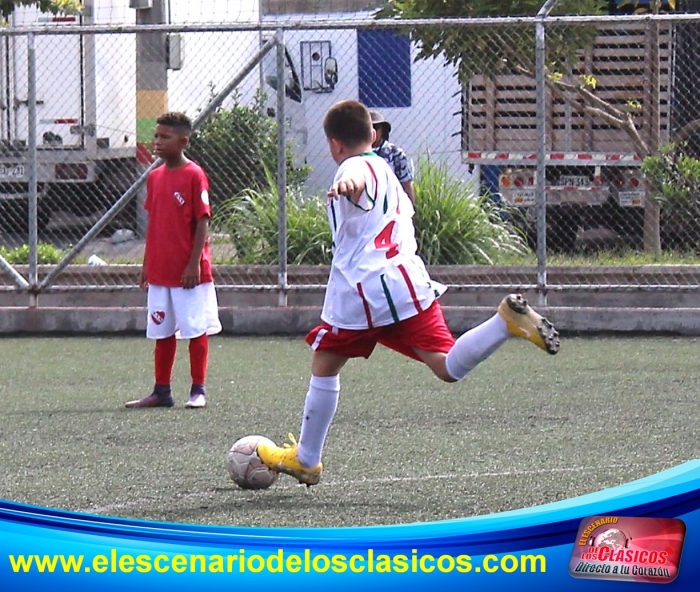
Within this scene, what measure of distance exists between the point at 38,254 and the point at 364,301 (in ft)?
25.4

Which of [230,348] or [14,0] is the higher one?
[14,0]

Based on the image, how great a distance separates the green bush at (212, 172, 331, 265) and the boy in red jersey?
412 centimetres

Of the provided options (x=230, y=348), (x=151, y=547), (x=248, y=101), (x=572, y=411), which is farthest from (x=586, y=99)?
(x=151, y=547)

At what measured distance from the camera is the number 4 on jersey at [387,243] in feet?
17.6

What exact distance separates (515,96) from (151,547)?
14.8 meters

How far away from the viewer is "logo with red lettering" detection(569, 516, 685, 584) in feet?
6.07

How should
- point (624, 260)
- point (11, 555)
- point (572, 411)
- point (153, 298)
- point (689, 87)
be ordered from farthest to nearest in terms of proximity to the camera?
point (689, 87)
point (624, 260)
point (153, 298)
point (572, 411)
point (11, 555)

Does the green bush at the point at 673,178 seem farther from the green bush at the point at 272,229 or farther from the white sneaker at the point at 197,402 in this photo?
the white sneaker at the point at 197,402

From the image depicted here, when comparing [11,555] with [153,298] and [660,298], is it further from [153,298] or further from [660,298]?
[660,298]

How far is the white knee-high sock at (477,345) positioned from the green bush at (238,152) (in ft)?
25.1

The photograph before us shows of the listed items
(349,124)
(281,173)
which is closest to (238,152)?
(281,173)

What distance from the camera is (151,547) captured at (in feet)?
6.72

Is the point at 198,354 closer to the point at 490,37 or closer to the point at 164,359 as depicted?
the point at 164,359

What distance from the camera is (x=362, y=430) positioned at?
6.80 metres
